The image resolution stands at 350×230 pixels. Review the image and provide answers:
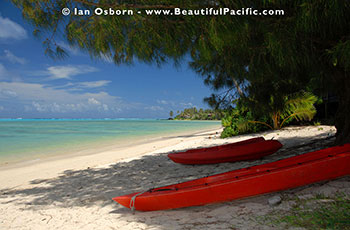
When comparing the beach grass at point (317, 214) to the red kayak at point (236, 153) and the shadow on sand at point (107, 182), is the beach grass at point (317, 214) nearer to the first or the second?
the shadow on sand at point (107, 182)

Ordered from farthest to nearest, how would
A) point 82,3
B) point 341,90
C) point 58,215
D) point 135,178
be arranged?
point 135,178 < point 341,90 < point 58,215 < point 82,3

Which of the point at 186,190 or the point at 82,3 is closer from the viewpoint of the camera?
the point at 82,3

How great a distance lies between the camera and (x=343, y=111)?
4043mm

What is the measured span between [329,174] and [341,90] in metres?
2.15

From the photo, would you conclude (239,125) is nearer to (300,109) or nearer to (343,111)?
(300,109)

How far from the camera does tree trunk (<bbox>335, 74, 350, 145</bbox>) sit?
374cm

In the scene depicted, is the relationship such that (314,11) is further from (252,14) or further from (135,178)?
(135,178)

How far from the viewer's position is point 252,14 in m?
2.22

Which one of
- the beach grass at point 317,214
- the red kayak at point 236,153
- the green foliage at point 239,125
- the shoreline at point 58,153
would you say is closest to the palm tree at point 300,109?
the green foliage at point 239,125

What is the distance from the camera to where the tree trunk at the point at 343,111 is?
3736 millimetres

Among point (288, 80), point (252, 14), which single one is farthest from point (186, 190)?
point (288, 80)

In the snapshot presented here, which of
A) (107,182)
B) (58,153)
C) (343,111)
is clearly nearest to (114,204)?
(107,182)

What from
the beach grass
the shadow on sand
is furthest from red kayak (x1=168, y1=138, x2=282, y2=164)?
the beach grass

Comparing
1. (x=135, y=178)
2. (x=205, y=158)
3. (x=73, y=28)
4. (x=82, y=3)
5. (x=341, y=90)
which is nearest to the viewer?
(x=82, y=3)
